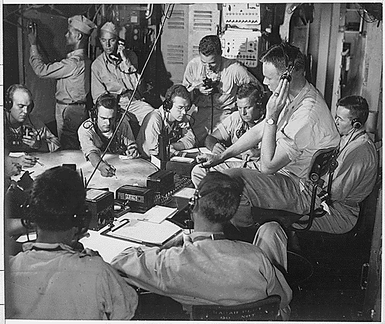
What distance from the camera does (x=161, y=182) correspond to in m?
1.94

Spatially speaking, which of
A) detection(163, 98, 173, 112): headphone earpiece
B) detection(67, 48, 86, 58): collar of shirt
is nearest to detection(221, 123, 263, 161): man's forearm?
detection(163, 98, 173, 112): headphone earpiece

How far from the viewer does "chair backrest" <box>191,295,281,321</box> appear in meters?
1.94

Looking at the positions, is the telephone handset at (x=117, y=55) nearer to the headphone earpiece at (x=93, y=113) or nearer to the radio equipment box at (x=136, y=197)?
the headphone earpiece at (x=93, y=113)

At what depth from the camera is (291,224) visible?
6.40 feet

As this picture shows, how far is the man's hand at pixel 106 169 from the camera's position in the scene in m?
1.94

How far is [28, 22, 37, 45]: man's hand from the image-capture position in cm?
186

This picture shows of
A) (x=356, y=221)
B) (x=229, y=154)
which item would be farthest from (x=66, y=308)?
(x=356, y=221)

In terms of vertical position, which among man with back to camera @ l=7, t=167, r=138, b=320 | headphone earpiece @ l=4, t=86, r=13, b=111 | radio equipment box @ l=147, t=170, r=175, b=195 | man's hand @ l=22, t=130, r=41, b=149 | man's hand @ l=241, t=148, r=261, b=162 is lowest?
man with back to camera @ l=7, t=167, r=138, b=320

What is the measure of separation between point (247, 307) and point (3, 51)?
125 cm

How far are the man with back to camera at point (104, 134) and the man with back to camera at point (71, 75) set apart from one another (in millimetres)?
34

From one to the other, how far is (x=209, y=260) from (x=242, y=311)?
0.22 m

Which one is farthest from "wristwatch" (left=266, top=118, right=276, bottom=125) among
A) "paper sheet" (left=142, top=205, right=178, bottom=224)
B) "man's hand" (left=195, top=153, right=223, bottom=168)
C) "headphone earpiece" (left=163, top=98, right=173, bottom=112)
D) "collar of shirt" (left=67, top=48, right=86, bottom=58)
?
"collar of shirt" (left=67, top=48, right=86, bottom=58)

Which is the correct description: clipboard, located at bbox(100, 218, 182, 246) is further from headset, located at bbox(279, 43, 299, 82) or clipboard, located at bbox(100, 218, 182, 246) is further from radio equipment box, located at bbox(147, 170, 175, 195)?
headset, located at bbox(279, 43, 299, 82)

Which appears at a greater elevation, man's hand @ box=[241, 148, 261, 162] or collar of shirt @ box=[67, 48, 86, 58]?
collar of shirt @ box=[67, 48, 86, 58]
